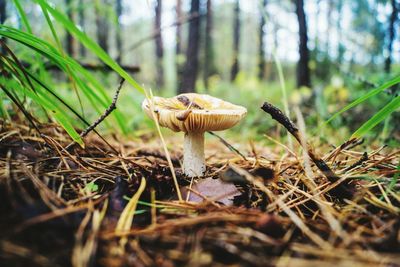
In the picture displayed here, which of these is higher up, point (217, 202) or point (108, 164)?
point (108, 164)

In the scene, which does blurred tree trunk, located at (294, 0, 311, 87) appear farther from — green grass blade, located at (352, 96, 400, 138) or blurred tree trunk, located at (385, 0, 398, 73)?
green grass blade, located at (352, 96, 400, 138)

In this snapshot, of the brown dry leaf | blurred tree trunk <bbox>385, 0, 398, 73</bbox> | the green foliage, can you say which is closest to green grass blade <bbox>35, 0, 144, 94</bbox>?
the brown dry leaf

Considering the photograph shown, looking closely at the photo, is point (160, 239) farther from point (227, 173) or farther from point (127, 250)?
point (227, 173)

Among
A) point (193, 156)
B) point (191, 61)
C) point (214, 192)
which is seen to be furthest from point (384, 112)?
point (191, 61)

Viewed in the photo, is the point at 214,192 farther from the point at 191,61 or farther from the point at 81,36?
the point at 191,61

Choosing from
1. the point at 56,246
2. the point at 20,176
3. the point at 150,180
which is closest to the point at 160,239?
the point at 56,246
